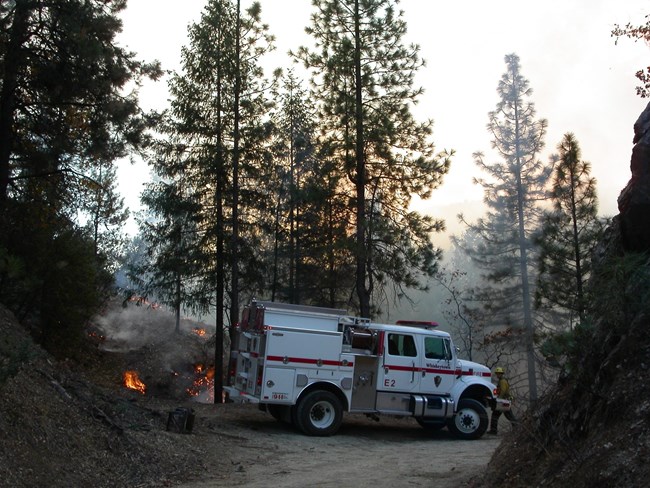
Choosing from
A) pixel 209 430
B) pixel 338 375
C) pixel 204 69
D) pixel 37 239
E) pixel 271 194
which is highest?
pixel 204 69

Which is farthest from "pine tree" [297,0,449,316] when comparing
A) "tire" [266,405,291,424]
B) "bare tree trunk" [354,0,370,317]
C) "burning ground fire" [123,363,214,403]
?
"burning ground fire" [123,363,214,403]

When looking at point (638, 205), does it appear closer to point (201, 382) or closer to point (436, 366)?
point (436, 366)

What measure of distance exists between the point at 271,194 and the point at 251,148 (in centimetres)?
200

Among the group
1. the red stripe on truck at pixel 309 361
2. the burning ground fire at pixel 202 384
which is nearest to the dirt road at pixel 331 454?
the red stripe on truck at pixel 309 361

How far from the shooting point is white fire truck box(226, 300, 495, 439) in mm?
15078

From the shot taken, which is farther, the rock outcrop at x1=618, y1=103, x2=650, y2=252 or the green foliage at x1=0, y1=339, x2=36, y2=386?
the green foliage at x1=0, y1=339, x2=36, y2=386

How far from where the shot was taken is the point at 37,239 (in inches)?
762

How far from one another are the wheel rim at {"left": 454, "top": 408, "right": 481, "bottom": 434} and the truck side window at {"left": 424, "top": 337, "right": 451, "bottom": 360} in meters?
1.50

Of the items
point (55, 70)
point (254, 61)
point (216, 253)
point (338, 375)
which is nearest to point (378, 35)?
point (254, 61)

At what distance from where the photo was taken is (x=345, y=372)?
15.6 metres

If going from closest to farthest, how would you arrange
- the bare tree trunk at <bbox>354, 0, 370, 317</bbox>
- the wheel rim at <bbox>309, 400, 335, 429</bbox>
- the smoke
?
the wheel rim at <bbox>309, 400, 335, 429</bbox> → the bare tree trunk at <bbox>354, 0, 370, 317</bbox> → the smoke

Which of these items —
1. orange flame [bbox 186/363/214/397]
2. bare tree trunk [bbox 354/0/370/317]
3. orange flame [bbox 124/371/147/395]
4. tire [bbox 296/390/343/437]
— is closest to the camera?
tire [bbox 296/390/343/437]

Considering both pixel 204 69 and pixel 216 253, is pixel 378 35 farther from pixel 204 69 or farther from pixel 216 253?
pixel 216 253

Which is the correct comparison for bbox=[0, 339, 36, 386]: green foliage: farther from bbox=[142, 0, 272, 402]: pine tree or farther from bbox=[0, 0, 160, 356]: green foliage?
bbox=[142, 0, 272, 402]: pine tree
